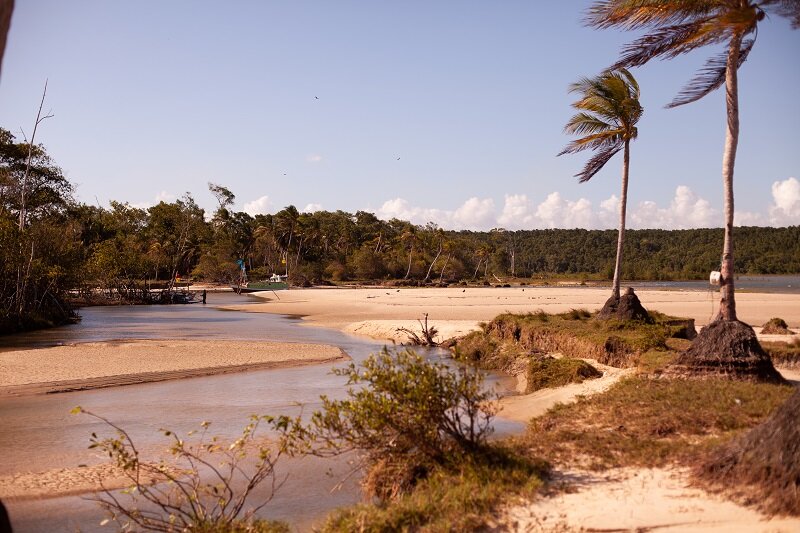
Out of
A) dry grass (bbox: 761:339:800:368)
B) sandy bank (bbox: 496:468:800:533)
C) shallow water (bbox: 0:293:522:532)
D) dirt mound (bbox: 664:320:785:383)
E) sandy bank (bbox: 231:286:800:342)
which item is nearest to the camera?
sandy bank (bbox: 496:468:800:533)

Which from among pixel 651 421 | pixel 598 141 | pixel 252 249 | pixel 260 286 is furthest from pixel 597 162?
pixel 252 249

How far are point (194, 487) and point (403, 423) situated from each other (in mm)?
2200

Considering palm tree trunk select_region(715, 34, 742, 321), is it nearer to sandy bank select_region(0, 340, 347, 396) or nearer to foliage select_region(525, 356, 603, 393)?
foliage select_region(525, 356, 603, 393)

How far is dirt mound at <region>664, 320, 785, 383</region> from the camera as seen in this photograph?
1078 cm

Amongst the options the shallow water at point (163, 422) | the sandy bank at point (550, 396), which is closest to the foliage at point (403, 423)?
the shallow water at point (163, 422)

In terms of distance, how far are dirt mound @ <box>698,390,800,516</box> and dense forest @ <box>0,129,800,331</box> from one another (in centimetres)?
3053

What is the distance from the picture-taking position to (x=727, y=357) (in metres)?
11.0

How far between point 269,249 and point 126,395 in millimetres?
78507

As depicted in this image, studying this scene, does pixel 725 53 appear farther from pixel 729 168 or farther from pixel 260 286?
pixel 260 286

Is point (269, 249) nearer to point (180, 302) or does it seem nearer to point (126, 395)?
point (180, 302)

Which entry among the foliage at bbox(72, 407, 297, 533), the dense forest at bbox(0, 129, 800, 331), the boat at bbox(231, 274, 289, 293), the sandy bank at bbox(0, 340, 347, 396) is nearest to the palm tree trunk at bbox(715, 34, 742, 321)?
the foliage at bbox(72, 407, 297, 533)

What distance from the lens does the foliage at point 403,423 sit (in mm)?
7008

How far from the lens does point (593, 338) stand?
1627cm

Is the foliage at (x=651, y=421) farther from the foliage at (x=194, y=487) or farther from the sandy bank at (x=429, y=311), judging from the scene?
the sandy bank at (x=429, y=311)
